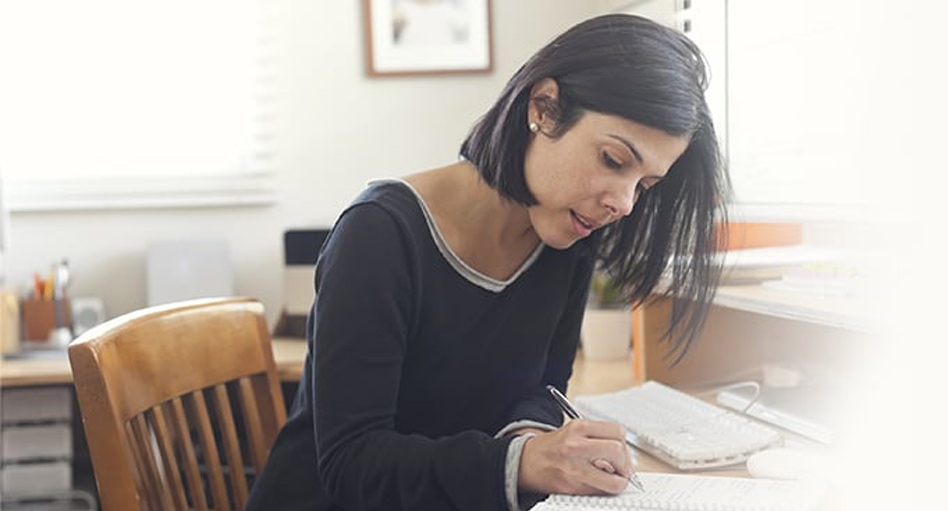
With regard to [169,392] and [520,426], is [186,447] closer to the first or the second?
[169,392]

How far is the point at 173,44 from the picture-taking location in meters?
2.36

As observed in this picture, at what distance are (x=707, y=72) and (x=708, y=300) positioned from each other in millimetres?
280

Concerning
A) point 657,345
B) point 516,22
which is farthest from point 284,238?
point 657,345

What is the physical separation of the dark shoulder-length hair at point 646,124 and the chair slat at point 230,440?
387 mm

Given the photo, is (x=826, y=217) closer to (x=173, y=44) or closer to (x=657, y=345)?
(x=657, y=345)

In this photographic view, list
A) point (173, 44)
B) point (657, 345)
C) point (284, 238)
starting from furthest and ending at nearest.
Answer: point (173, 44) → point (284, 238) → point (657, 345)

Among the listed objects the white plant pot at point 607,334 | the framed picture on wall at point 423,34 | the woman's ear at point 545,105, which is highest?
the framed picture on wall at point 423,34

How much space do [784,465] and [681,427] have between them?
196mm

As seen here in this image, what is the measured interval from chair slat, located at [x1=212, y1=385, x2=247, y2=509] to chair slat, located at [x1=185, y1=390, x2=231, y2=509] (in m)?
0.02

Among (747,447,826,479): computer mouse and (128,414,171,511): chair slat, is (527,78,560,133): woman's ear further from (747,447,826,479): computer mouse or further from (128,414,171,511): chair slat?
(128,414,171,511): chair slat

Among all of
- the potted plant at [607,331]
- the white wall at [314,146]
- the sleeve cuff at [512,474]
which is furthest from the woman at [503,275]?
the white wall at [314,146]

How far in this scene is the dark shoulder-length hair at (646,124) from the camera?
92 centimetres

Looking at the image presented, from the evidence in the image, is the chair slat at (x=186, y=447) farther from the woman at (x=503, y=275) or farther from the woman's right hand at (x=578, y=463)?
the woman's right hand at (x=578, y=463)

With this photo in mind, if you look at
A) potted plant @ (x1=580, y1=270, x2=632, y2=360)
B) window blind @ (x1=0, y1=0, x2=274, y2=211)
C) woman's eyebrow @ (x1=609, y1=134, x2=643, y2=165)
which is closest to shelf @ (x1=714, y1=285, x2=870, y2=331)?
woman's eyebrow @ (x1=609, y1=134, x2=643, y2=165)
